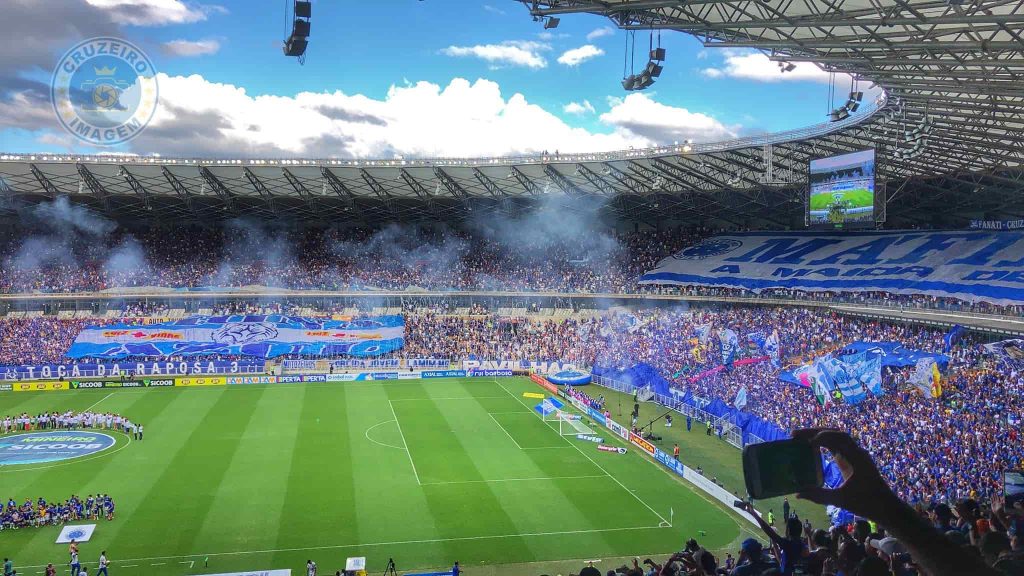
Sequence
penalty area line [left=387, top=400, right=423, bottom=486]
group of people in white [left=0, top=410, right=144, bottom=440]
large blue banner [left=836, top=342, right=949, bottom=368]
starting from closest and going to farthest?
penalty area line [left=387, top=400, right=423, bottom=486] → large blue banner [left=836, top=342, right=949, bottom=368] → group of people in white [left=0, top=410, right=144, bottom=440]

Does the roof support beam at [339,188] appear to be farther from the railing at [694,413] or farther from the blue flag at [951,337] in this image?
the blue flag at [951,337]

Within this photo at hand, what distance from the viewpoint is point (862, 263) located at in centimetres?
5444

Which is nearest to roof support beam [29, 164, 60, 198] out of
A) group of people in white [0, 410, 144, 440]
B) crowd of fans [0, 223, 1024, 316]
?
crowd of fans [0, 223, 1024, 316]

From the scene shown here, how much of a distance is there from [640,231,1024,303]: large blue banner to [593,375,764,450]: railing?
48.9 feet

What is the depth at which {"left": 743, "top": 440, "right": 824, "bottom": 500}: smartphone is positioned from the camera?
3.38 m

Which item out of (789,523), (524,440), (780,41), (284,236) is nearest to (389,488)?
(524,440)

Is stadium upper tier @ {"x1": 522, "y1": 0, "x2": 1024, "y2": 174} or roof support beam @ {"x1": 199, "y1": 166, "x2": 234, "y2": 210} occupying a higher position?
stadium upper tier @ {"x1": 522, "y1": 0, "x2": 1024, "y2": 174}

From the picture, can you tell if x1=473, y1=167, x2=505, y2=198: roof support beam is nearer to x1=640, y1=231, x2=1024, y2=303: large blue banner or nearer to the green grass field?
x1=640, y1=231, x2=1024, y2=303: large blue banner

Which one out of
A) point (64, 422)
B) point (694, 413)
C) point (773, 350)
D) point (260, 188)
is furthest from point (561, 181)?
point (64, 422)

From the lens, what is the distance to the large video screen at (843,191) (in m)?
40.2

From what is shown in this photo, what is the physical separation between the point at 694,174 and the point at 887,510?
178 ft

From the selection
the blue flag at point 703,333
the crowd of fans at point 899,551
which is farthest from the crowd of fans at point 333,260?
the crowd of fans at point 899,551

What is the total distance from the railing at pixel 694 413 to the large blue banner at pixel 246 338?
17.3 metres

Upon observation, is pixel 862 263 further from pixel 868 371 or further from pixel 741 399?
pixel 868 371
